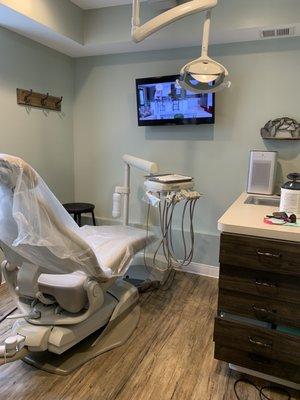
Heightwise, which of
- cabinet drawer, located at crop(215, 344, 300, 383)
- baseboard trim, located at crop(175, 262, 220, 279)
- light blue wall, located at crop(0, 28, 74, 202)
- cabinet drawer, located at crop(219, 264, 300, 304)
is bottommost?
baseboard trim, located at crop(175, 262, 220, 279)

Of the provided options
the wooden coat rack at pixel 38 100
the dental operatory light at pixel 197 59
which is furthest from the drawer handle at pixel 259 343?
the wooden coat rack at pixel 38 100

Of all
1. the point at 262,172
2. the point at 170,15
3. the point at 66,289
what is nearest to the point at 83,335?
the point at 66,289

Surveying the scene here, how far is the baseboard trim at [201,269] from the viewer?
112 inches

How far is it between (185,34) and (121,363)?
237 centimetres

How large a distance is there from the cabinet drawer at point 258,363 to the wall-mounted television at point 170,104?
1.78m

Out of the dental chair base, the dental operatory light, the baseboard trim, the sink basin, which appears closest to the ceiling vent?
the dental operatory light

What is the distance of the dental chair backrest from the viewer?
1342 millimetres

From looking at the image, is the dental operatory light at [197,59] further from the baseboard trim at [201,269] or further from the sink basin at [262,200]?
the baseboard trim at [201,269]

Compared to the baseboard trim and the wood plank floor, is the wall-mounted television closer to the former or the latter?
the baseboard trim

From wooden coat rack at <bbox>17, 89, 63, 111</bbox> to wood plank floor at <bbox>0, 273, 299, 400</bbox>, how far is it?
1.72 metres

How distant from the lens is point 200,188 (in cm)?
282

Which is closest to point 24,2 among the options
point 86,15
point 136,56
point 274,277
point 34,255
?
point 86,15

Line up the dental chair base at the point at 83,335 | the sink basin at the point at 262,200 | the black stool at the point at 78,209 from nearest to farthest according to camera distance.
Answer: the dental chair base at the point at 83,335
the sink basin at the point at 262,200
the black stool at the point at 78,209

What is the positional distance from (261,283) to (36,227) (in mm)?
1091
